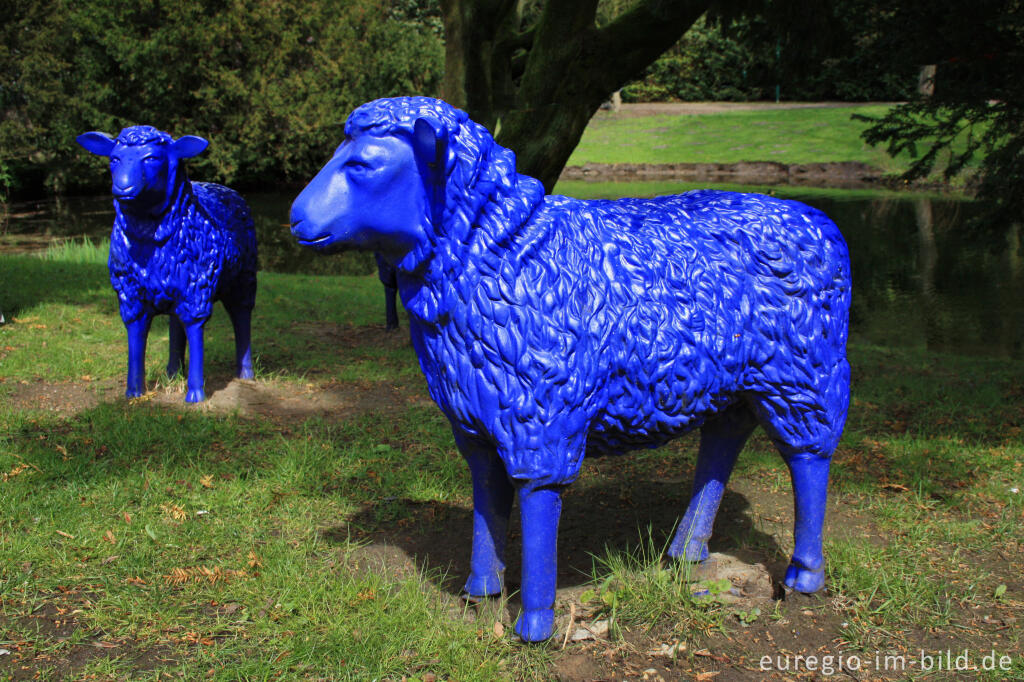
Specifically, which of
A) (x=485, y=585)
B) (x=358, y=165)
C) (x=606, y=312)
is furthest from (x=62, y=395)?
(x=606, y=312)

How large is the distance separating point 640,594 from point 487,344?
4.58ft

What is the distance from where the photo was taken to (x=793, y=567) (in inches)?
146

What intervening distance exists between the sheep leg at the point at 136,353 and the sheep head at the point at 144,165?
33.3 inches

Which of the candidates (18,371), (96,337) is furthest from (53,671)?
(96,337)

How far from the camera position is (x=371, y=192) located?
2787mm

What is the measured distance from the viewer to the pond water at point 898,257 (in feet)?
34.9

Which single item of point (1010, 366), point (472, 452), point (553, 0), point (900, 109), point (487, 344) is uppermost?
point (553, 0)

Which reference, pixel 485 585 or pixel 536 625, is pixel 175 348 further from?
pixel 536 625

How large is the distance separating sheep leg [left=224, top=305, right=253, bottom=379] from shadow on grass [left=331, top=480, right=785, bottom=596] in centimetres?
310

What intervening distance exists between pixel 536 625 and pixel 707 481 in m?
1.14

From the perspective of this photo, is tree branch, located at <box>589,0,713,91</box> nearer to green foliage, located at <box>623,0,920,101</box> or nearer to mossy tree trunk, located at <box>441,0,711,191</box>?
mossy tree trunk, located at <box>441,0,711,191</box>

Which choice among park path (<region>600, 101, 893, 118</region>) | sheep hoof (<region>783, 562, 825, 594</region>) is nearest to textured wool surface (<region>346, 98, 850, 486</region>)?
sheep hoof (<region>783, 562, 825, 594</region>)

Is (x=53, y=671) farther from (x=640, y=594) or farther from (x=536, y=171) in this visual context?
(x=536, y=171)

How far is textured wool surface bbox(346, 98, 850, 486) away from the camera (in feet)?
9.58
